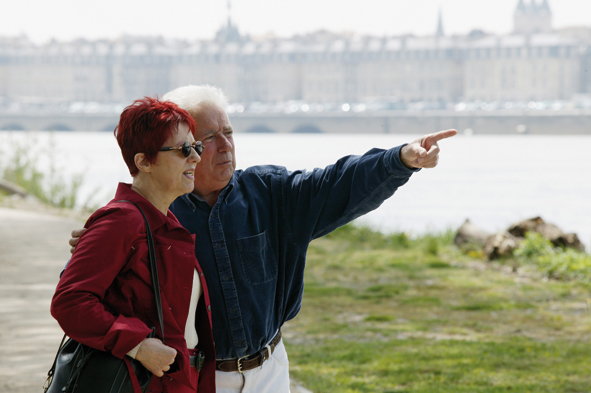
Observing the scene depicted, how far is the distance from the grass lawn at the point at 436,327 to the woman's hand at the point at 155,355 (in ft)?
8.14

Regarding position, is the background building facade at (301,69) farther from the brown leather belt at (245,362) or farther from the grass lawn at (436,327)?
the brown leather belt at (245,362)

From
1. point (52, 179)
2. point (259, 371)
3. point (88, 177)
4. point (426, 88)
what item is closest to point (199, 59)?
point (426, 88)

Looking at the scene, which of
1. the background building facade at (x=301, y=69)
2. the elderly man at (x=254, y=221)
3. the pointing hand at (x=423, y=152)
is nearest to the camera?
the pointing hand at (x=423, y=152)

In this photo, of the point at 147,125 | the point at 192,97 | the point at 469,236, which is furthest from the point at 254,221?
the point at 469,236

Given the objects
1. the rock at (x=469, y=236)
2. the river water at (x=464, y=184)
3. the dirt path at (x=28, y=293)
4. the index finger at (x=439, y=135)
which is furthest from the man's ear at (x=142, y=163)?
the river water at (x=464, y=184)

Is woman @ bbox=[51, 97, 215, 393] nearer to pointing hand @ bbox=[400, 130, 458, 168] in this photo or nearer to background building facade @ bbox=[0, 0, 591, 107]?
pointing hand @ bbox=[400, 130, 458, 168]

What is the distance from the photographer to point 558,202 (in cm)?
1802

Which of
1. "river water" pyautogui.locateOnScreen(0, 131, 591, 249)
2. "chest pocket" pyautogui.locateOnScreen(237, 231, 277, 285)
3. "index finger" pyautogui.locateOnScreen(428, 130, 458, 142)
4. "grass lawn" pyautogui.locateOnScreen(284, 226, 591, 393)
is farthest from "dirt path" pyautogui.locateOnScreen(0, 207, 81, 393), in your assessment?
"river water" pyautogui.locateOnScreen(0, 131, 591, 249)

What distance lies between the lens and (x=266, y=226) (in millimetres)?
1881

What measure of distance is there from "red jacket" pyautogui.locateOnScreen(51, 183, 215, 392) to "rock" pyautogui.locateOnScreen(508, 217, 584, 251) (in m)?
7.22

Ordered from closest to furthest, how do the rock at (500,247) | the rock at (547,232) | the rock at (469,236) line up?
1. the rock at (500,247)
2. the rock at (547,232)
3. the rock at (469,236)

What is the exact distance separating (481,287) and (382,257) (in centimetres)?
194

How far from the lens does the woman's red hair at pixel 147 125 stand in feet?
4.86

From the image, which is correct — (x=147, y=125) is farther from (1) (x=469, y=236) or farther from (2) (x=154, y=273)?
(1) (x=469, y=236)
